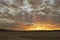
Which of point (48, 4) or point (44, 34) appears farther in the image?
point (48, 4)

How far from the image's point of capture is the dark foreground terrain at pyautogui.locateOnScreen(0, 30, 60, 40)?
1129 mm

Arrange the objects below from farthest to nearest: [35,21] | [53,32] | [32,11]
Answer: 1. [32,11]
2. [35,21]
3. [53,32]

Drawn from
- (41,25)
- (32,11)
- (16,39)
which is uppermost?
(32,11)

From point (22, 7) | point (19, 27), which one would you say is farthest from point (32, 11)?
point (19, 27)

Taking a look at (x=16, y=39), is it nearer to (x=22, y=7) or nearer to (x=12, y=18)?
(x=12, y=18)

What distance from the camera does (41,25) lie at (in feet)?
3.96

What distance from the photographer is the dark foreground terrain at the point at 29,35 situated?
1.13 m

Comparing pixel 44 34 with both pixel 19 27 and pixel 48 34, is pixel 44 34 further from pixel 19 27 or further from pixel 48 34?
pixel 19 27

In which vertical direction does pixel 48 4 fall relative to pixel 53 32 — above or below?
above

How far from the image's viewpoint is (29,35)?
1.13 metres

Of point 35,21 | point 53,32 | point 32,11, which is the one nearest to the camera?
point 53,32

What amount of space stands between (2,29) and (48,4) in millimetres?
544

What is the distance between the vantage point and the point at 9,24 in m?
1.21

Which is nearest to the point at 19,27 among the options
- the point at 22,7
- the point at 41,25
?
the point at 41,25
